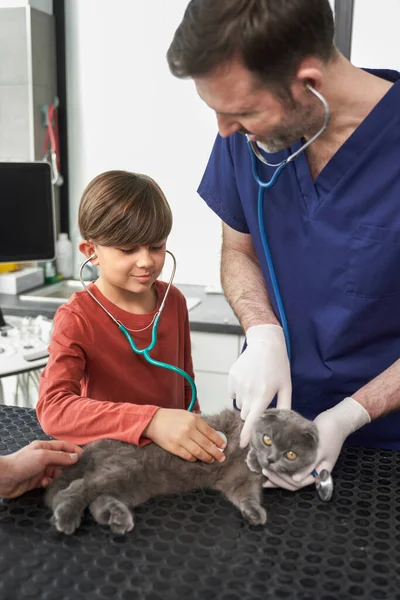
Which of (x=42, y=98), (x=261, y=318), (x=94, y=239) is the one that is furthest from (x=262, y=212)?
(x=42, y=98)

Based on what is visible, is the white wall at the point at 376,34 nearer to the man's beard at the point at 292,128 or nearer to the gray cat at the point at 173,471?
the man's beard at the point at 292,128

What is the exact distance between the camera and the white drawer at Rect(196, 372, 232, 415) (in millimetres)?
2602

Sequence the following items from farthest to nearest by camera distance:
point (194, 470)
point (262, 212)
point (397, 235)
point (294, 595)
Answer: point (262, 212) < point (397, 235) < point (194, 470) < point (294, 595)

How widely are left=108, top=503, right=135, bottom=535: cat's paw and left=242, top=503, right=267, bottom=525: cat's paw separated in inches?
6.3

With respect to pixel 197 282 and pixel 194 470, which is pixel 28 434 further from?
pixel 197 282

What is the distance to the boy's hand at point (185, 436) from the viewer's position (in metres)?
1.05

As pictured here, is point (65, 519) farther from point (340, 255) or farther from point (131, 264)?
point (340, 255)

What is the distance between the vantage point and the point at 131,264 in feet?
4.34

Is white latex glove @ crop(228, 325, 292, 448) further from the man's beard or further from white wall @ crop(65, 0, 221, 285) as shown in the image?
white wall @ crop(65, 0, 221, 285)

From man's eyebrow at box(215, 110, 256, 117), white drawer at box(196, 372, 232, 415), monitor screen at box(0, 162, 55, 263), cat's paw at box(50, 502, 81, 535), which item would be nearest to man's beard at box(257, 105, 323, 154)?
man's eyebrow at box(215, 110, 256, 117)

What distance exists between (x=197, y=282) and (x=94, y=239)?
1797 millimetres

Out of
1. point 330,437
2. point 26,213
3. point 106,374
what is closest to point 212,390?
point 26,213

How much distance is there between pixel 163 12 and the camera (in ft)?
9.47

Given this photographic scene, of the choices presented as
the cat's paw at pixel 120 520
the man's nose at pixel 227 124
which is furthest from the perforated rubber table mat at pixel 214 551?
the man's nose at pixel 227 124
